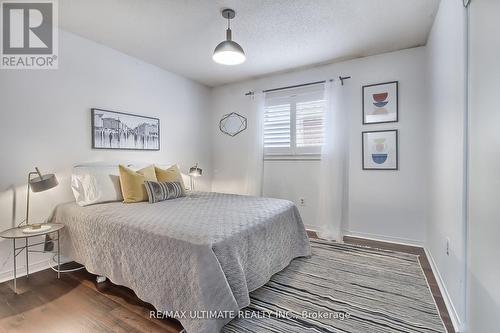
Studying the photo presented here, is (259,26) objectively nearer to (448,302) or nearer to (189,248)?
(189,248)

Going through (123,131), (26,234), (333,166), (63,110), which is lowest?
(26,234)

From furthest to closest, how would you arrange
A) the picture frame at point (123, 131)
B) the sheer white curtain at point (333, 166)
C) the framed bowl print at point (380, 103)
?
the sheer white curtain at point (333, 166) → the framed bowl print at point (380, 103) → the picture frame at point (123, 131)

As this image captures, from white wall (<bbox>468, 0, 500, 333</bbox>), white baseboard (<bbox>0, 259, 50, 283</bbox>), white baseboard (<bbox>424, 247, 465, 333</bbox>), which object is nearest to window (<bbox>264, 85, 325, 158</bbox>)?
white baseboard (<bbox>424, 247, 465, 333</bbox>)

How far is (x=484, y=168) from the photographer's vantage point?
1253 millimetres

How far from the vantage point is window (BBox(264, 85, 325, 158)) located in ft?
12.2

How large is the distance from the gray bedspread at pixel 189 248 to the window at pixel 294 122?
148 centimetres

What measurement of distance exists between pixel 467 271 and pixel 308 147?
2557 millimetres

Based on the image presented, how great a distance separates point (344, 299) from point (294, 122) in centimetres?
263

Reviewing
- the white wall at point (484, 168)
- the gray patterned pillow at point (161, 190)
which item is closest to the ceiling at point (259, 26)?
the white wall at point (484, 168)

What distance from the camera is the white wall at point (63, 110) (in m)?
2.30

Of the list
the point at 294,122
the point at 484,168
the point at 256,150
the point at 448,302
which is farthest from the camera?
the point at 256,150

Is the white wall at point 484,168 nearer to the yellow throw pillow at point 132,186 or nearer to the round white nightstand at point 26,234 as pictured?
the yellow throw pillow at point 132,186

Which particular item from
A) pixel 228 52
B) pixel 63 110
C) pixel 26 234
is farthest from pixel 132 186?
pixel 228 52

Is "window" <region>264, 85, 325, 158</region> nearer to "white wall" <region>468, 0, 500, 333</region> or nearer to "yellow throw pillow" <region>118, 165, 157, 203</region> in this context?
"yellow throw pillow" <region>118, 165, 157, 203</region>
